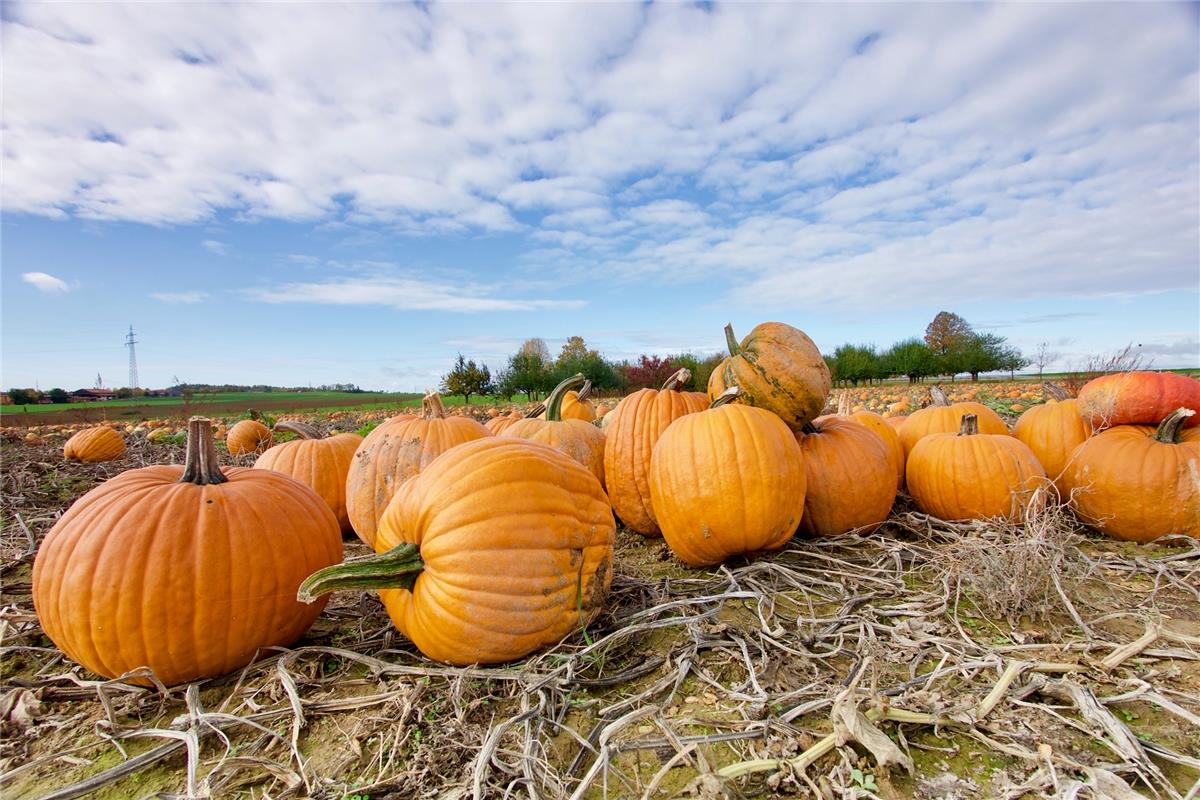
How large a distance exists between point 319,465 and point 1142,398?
16.3 feet

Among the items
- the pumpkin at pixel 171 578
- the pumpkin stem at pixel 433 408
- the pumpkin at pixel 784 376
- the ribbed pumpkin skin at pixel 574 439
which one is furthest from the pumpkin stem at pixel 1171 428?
the pumpkin at pixel 171 578

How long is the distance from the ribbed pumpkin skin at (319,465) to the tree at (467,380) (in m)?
24.2

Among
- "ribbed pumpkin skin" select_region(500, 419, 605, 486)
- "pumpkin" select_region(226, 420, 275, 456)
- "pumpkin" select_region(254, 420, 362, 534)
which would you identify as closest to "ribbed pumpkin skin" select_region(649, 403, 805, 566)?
"ribbed pumpkin skin" select_region(500, 419, 605, 486)

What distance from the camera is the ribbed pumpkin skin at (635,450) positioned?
3.23 meters

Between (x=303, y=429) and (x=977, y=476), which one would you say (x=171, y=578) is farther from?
(x=977, y=476)

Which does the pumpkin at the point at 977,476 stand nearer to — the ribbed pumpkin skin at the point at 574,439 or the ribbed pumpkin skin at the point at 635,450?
the ribbed pumpkin skin at the point at 635,450

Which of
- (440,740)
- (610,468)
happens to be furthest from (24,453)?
(440,740)

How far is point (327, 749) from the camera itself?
5.20 feet

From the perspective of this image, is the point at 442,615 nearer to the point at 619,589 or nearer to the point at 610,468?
the point at 619,589

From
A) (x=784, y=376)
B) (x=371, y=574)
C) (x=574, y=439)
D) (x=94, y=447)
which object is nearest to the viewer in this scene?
(x=371, y=574)

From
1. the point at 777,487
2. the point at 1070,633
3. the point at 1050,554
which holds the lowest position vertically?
the point at 1070,633

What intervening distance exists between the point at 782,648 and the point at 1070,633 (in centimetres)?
111

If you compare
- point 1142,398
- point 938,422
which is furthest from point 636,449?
point 1142,398

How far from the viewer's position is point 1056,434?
3.53 meters
